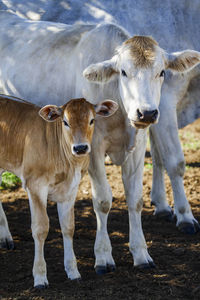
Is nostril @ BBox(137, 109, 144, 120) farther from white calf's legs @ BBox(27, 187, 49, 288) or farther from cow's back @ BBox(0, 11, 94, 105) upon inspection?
cow's back @ BBox(0, 11, 94, 105)

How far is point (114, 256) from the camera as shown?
6.44 m

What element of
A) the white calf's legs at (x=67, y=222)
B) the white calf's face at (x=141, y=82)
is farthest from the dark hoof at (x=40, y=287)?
the white calf's face at (x=141, y=82)

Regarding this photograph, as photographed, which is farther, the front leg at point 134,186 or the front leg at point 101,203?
the front leg at point 134,186

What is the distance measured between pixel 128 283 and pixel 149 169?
4701mm

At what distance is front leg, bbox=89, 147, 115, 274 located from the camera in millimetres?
6129

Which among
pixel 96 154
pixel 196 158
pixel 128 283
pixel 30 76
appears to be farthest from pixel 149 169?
pixel 128 283

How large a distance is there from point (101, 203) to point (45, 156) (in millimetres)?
951

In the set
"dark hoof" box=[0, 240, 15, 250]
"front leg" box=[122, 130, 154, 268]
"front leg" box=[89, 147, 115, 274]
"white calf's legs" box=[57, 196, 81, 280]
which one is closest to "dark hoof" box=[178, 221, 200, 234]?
"front leg" box=[122, 130, 154, 268]

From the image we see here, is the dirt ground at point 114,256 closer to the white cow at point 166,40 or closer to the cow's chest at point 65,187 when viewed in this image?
the white cow at point 166,40

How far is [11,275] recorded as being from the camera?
19.3 feet

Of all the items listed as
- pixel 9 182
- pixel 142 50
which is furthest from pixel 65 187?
pixel 9 182

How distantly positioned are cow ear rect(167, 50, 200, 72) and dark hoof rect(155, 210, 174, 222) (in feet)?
8.41

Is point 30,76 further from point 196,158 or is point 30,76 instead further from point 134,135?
point 196,158

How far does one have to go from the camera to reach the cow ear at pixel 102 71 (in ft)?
19.4
